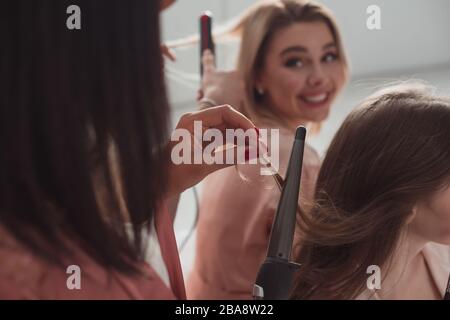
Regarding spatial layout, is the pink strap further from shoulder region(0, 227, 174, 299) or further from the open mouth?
the open mouth

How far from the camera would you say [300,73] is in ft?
2.87

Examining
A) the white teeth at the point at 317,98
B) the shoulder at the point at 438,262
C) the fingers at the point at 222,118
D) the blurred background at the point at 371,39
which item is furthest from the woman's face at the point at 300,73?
the fingers at the point at 222,118

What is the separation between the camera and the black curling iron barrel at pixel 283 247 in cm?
40

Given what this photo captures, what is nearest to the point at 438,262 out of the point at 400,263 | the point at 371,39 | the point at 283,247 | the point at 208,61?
the point at 400,263

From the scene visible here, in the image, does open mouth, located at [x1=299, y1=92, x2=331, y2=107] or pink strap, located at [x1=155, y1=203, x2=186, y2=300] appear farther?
open mouth, located at [x1=299, y1=92, x2=331, y2=107]

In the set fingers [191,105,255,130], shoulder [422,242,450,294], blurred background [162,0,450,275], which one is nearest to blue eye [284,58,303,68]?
blurred background [162,0,450,275]

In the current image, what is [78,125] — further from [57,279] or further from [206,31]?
[206,31]

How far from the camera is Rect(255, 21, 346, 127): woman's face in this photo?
88 centimetres

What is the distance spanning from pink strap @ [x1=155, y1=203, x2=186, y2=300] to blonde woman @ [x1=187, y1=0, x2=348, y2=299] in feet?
0.86

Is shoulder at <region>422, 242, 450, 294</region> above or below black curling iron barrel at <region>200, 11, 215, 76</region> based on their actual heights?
below

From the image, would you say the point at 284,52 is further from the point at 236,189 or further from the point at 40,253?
the point at 40,253

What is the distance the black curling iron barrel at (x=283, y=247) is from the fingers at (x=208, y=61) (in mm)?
425

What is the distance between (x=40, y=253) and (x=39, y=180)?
0.04 metres

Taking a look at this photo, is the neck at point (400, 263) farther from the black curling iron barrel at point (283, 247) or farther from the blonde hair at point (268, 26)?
the blonde hair at point (268, 26)
